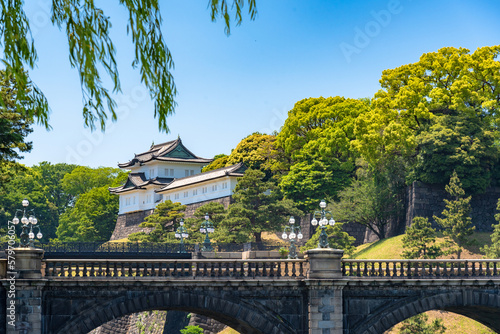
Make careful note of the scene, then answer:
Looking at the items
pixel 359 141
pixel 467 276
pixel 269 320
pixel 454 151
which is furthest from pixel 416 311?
pixel 359 141

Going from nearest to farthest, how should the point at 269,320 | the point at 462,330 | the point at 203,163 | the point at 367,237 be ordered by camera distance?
1. the point at 269,320
2. the point at 462,330
3. the point at 367,237
4. the point at 203,163

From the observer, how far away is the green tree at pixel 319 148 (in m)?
75.9

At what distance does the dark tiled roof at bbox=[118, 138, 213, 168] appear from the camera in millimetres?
107438

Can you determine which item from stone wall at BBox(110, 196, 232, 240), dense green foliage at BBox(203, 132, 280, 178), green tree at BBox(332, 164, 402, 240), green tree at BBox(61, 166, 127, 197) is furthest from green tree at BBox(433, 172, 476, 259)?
green tree at BBox(61, 166, 127, 197)

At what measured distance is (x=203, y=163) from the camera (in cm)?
11025

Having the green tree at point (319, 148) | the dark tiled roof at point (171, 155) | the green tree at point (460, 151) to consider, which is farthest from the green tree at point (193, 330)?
the dark tiled roof at point (171, 155)

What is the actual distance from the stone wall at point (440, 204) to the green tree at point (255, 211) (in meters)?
12.4

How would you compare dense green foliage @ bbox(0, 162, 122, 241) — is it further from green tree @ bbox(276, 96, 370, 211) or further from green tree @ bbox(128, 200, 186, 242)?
green tree @ bbox(276, 96, 370, 211)

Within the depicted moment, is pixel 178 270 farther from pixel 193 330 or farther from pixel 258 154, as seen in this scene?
pixel 258 154

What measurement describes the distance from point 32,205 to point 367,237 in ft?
187

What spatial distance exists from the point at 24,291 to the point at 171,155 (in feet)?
259

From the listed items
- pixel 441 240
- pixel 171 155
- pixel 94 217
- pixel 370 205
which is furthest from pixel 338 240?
pixel 94 217

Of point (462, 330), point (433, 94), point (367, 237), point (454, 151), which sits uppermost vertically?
point (433, 94)

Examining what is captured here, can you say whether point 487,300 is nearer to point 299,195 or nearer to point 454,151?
point 454,151
